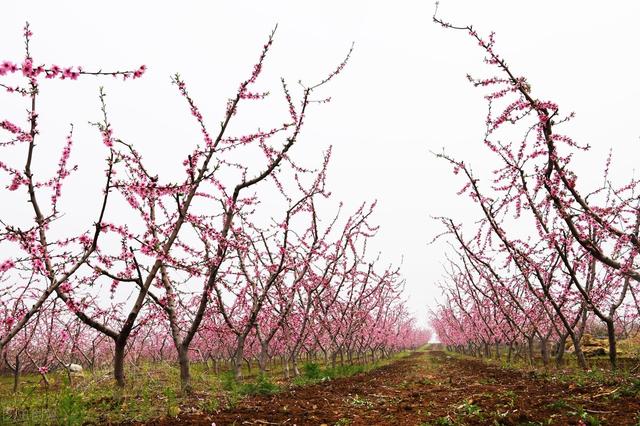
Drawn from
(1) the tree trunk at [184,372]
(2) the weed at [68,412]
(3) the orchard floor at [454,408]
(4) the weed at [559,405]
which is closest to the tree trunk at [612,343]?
(3) the orchard floor at [454,408]

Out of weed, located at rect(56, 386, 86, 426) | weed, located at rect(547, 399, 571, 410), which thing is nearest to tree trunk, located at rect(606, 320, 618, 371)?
weed, located at rect(547, 399, 571, 410)

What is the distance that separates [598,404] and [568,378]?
396 cm

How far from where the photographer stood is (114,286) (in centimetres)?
725

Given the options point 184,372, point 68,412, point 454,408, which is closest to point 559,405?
point 454,408

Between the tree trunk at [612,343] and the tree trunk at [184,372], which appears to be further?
the tree trunk at [612,343]

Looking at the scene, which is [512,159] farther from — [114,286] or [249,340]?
[249,340]

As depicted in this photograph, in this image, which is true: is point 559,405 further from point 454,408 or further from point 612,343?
point 612,343

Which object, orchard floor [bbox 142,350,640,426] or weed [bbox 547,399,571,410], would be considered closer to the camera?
orchard floor [bbox 142,350,640,426]

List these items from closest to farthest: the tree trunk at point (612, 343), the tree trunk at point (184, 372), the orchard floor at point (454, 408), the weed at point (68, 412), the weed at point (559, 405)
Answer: the weed at point (68, 412)
the orchard floor at point (454, 408)
the weed at point (559, 405)
the tree trunk at point (184, 372)
the tree trunk at point (612, 343)

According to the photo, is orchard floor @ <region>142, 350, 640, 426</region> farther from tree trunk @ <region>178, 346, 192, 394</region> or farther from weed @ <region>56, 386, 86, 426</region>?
tree trunk @ <region>178, 346, 192, 394</region>

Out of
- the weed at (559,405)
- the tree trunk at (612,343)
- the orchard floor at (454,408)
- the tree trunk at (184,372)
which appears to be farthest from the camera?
the tree trunk at (612,343)

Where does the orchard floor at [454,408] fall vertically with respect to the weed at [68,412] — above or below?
below

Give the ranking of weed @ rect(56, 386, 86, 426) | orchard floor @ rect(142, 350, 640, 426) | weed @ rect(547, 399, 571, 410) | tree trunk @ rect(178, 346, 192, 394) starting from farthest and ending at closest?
1. tree trunk @ rect(178, 346, 192, 394)
2. weed @ rect(547, 399, 571, 410)
3. orchard floor @ rect(142, 350, 640, 426)
4. weed @ rect(56, 386, 86, 426)

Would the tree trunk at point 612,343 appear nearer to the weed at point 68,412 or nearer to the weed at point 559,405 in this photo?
the weed at point 559,405
